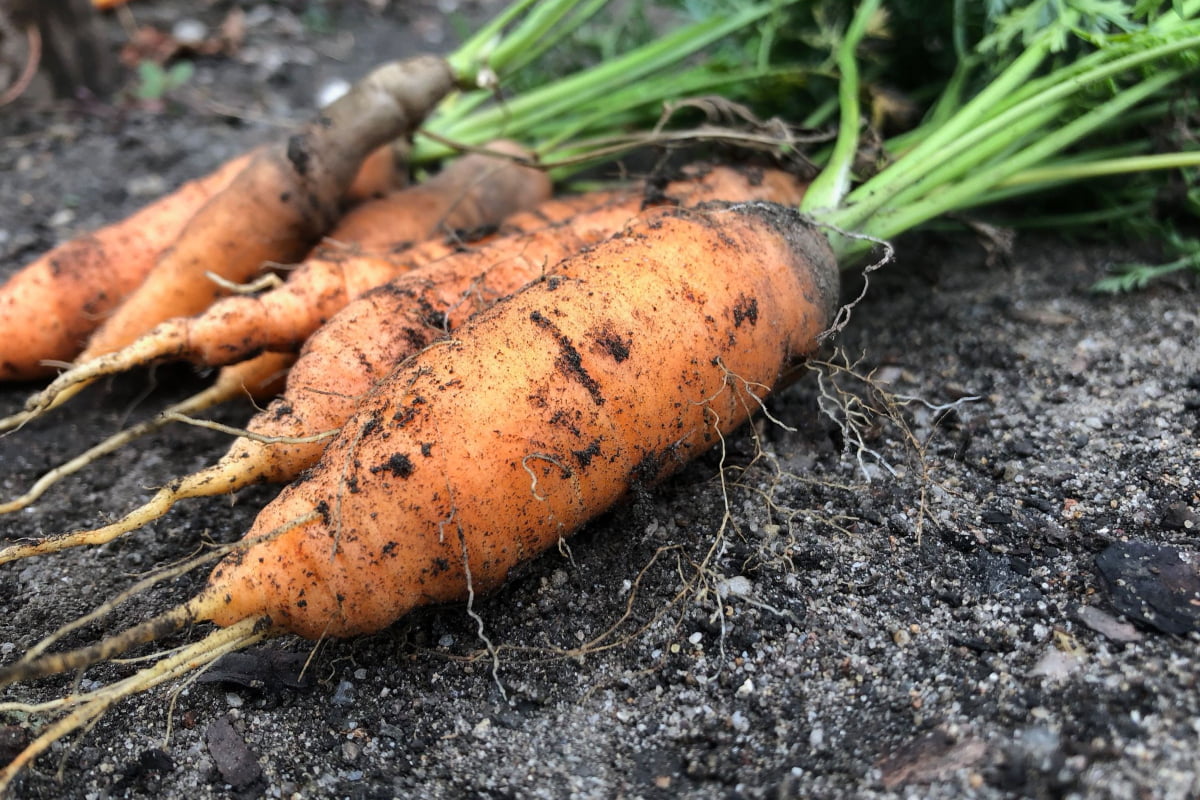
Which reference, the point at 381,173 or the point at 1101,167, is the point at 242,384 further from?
the point at 1101,167

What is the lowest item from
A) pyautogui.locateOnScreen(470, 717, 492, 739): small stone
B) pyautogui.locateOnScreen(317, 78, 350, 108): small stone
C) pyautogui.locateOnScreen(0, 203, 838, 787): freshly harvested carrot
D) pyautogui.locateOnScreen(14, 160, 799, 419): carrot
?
pyautogui.locateOnScreen(470, 717, 492, 739): small stone

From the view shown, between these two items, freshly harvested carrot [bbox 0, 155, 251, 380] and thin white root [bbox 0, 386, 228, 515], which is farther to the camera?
freshly harvested carrot [bbox 0, 155, 251, 380]

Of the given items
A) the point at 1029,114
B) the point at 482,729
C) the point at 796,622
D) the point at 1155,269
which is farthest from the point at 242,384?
the point at 1155,269

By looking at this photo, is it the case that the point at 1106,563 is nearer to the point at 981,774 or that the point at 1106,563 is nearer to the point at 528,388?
the point at 981,774

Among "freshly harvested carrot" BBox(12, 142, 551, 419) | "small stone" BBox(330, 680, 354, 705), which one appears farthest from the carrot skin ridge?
"freshly harvested carrot" BBox(12, 142, 551, 419)

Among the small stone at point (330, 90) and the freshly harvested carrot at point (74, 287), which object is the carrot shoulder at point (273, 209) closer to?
the freshly harvested carrot at point (74, 287)

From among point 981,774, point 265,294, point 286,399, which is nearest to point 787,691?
point 981,774

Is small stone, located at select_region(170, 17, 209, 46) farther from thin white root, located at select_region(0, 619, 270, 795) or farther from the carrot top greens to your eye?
thin white root, located at select_region(0, 619, 270, 795)
